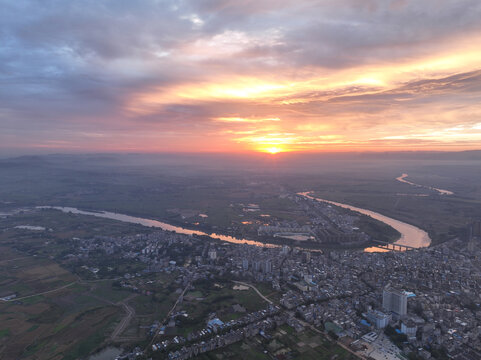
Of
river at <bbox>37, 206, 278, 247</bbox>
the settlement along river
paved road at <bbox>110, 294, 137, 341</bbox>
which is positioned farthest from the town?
the settlement along river

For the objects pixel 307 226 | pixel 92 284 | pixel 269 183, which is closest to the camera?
pixel 92 284

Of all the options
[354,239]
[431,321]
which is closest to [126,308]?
[431,321]

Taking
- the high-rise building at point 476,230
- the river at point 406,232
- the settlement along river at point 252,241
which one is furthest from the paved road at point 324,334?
the high-rise building at point 476,230

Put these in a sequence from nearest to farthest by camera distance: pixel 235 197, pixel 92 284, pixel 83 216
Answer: pixel 92 284 → pixel 83 216 → pixel 235 197

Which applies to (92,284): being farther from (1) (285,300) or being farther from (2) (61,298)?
(1) (285,300)

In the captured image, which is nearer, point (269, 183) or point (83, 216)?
point (83, 216)

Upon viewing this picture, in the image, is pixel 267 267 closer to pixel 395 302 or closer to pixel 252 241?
pixel 395 302

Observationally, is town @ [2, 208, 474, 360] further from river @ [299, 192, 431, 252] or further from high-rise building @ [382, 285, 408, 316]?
river @ [299, 192, 431, 252]
